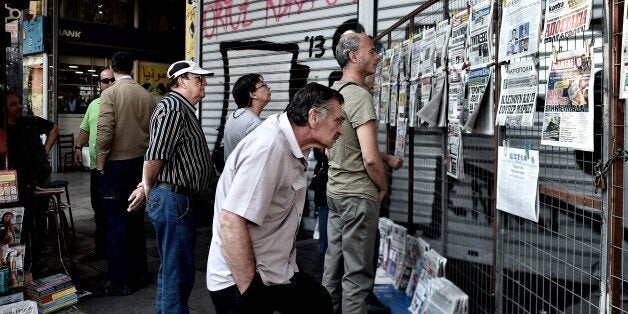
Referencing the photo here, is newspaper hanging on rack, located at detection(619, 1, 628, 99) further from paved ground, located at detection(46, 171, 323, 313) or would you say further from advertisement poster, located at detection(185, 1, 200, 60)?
advertisement poster, located at detection(185, 1, 200, 60)

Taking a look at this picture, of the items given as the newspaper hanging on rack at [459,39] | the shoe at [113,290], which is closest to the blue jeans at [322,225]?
the shoe at [113,290]

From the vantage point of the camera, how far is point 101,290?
5.07 metres

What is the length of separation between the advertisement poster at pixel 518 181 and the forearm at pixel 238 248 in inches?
49.9

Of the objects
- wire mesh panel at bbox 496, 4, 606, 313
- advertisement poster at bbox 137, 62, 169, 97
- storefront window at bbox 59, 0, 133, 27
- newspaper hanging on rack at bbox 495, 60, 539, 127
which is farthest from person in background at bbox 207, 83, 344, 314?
storefront window at bbox 59, 0, 133, 27

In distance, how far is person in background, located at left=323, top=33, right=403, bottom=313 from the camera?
3543mm

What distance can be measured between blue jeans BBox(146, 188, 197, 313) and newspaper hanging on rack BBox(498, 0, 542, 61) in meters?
2.21

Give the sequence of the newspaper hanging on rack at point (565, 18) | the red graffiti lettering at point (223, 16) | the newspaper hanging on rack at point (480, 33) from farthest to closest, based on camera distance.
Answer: the red graffiti lettering at point (223, 16) → the newspaper hanging on rack at point (480, 33) → the newspaper hanging on rack at point (565, 18)

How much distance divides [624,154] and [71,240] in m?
6.29

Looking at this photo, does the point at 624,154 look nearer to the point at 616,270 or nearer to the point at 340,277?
the point at 616,270

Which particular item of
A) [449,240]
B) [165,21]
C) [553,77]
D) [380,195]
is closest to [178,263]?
[380,195]

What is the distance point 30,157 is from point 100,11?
11.7 m

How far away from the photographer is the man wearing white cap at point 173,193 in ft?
12.1

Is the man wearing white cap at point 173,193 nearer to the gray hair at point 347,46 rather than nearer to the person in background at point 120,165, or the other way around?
the gray hair at point 347,46

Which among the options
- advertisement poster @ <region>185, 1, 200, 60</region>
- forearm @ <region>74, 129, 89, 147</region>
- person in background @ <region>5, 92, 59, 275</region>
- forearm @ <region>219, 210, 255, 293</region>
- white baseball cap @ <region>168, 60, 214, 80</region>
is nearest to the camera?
A: forearm @ <region>219, 210, 255, 293</region>
